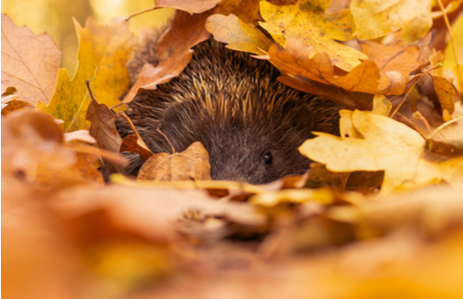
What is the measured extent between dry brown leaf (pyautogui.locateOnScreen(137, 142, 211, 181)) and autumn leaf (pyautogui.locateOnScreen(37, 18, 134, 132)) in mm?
528

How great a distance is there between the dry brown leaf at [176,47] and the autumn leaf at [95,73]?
6.8 inches

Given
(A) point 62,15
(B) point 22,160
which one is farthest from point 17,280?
(A) point 62,15

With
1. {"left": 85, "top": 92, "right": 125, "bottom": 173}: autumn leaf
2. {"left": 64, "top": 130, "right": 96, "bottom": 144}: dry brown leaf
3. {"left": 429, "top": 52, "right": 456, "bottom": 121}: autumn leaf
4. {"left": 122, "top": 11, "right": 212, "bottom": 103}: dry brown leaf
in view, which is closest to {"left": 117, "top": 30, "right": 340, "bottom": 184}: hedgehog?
{"left": 122, "top": 11, "right": 212, "bottom": 103}: dry brown leaf

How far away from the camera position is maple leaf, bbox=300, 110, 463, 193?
1204 mm

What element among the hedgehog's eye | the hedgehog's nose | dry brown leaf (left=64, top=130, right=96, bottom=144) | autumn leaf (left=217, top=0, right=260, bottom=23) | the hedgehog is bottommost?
the hedgehog's eye

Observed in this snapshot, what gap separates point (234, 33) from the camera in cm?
180

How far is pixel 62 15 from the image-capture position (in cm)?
1191

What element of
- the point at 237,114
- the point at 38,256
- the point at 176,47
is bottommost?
the point at 237,114

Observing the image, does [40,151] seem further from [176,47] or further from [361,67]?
[176,47]

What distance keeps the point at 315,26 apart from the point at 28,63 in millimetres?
1526

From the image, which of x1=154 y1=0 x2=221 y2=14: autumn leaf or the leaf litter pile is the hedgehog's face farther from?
x1=154 y1=0 x2=221 y2=14: autumn leaf

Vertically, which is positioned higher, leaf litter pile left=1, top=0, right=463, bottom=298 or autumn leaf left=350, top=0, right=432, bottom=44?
autumn leaf left=350, top=0, right=432, bottom=44

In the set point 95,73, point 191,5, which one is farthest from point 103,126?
point 191,5

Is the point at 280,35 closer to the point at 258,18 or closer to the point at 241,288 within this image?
the point at 258,18
